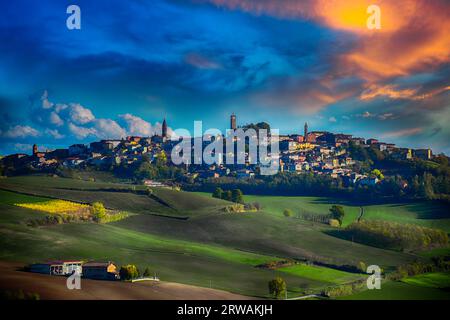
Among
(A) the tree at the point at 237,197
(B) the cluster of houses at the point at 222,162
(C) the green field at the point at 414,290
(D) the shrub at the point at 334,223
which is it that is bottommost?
(C) the green field at the point at 414,290

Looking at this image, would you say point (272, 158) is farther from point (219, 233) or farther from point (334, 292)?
point (334, 292)

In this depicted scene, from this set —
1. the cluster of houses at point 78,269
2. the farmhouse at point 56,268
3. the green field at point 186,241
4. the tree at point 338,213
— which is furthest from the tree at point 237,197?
the farmhouse at point 56,268

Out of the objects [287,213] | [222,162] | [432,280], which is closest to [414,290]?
[432,280]

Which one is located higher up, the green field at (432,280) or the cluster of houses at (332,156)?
the cluster of houses at (332,156)

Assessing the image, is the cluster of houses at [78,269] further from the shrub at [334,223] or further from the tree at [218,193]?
the tree at [218,193]

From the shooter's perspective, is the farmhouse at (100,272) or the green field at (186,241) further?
the green field at (186,241)

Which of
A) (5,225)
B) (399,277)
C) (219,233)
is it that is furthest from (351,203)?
(5,225)

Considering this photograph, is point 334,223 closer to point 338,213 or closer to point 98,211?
point 338,213
